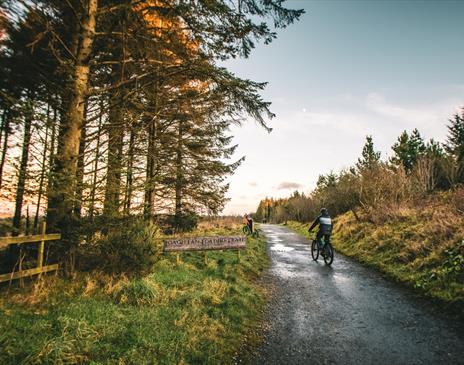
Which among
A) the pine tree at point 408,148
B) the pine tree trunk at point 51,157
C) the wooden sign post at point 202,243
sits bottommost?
the wooden sign post at point 202,243

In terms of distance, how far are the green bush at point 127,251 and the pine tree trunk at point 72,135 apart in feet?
2.63

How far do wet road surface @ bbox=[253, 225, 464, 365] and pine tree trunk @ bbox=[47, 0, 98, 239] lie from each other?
5123 millimetres

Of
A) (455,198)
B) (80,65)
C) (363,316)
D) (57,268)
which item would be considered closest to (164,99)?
(80,65)

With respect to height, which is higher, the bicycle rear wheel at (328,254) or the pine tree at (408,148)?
the pine tree at (408,148)

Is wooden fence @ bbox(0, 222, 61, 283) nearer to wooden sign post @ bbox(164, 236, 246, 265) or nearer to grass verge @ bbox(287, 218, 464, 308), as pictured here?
wooden sign post @ bbox(164, 236, 246, 265)

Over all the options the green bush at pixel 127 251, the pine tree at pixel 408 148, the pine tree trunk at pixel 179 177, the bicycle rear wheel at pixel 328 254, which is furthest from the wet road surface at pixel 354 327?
the pine tree at pixel 408 148

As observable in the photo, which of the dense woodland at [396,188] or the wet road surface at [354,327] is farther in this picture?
the dense woodland at [396,188]

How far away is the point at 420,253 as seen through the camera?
7941 mm

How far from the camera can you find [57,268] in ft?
18.4

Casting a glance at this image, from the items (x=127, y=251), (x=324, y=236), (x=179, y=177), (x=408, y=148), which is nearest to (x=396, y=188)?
(x=324, y=236)

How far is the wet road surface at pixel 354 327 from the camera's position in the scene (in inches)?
142

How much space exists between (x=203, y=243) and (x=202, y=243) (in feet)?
0.11

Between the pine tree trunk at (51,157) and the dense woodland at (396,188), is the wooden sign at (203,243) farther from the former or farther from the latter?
the dense woodland at (396,188)

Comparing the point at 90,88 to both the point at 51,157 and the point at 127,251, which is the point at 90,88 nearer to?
the point at 51,157
